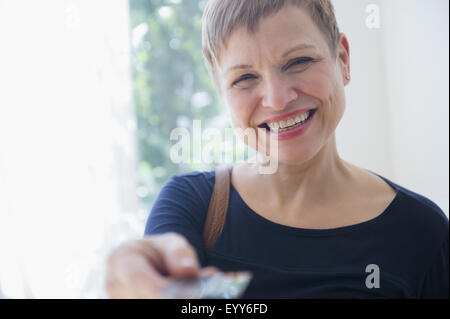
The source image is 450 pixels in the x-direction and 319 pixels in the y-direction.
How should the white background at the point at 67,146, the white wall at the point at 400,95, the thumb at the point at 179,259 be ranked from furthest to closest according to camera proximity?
the white background at the point at 67,146 < the white wall at the point at 400,95 < the thumb at the point at 179,259

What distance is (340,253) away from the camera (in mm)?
488

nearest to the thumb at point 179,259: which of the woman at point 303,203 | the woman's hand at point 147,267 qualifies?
the woman's hand at point 147,267

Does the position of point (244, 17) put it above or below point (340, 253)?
above

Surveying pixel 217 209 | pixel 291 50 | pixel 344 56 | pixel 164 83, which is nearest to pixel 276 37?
pixel 291 50

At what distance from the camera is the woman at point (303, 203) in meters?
0.47

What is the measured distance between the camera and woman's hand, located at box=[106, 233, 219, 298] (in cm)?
31

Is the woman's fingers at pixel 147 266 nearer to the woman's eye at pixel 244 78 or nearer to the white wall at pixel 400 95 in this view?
the woman's eye at pixel 244 78

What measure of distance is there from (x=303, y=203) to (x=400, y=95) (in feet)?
1.05

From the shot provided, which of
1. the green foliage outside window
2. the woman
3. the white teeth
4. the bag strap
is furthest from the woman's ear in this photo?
the green foliage outside window

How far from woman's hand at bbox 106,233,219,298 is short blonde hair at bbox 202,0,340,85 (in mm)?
286

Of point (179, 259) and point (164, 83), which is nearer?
point (179, 259)

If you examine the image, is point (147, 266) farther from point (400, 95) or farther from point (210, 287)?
point (400, 95)

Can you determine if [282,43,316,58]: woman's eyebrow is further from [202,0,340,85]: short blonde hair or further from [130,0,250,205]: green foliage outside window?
[130,0,250,205]: green foliage outside window

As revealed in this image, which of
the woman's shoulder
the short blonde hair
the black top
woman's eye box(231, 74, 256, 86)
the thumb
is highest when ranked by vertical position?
the short blonde hair
